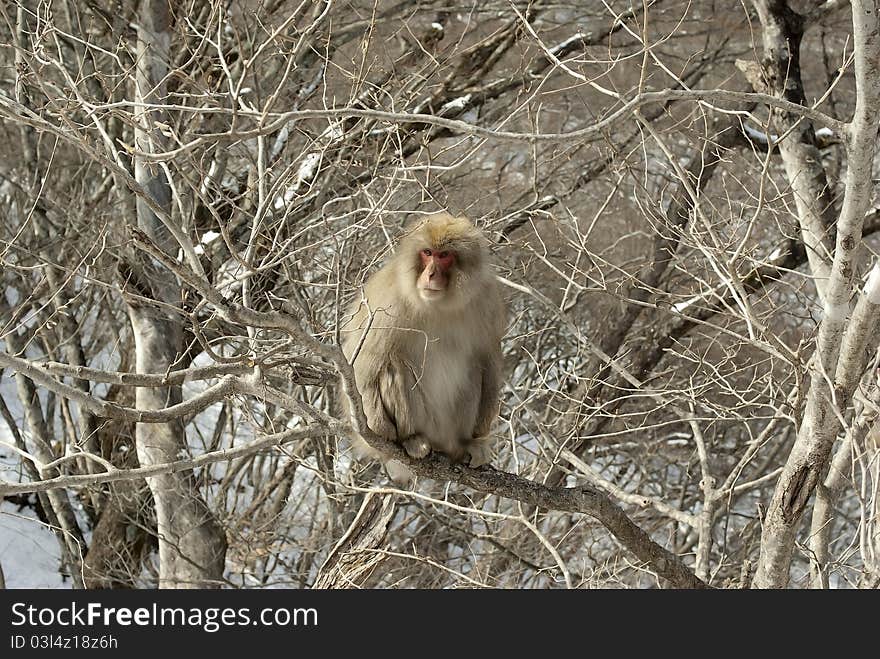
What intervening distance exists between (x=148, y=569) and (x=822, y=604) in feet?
28.7

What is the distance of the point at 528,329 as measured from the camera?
1130 centimetres

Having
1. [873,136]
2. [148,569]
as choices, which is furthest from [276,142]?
[873,136]

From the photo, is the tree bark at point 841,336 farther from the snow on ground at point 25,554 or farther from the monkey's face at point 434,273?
the snow on ground at point 25,554

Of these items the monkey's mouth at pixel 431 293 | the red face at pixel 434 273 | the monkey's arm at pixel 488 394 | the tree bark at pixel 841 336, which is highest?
the red face at pixel 434 273

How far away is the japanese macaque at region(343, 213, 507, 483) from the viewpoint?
5.12m

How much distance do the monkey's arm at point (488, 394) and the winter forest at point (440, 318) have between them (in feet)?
1.01

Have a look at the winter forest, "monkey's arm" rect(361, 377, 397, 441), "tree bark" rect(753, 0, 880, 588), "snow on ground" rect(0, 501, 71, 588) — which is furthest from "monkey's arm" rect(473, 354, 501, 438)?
"snow on ground" rect(0, 501, 71, 588)

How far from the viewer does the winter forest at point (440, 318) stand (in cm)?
466

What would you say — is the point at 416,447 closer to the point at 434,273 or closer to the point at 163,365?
the point at 434,273

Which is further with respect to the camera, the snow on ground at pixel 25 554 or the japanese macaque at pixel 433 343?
the snow on ground at pixel 25 554

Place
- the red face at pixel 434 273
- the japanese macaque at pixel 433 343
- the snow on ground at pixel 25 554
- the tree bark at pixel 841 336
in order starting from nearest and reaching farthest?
the tree bark at pixel 841 336 < the red face at pixel 434 273 < the japanese macaque at pixel 433 343 < the snow on ground at pixel 25 554

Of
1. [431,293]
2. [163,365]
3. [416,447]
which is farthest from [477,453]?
[163,365]

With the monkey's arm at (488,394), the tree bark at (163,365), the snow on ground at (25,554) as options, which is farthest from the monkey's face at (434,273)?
the snow on ground at (25,554)

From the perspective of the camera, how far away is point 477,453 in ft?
18.0
